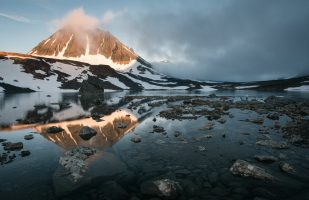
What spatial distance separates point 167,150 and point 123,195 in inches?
270

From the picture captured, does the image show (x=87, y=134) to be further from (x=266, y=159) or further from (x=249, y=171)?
(x=266, y=159)

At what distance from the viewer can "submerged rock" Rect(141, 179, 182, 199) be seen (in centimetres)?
1036

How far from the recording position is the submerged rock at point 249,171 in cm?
1191

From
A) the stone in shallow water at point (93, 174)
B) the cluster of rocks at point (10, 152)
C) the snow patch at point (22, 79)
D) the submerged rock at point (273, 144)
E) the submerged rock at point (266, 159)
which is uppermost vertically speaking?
the snow patch at point (22, 79)

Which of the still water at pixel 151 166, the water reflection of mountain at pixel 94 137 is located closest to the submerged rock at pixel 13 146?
the still water at pixel 151 166

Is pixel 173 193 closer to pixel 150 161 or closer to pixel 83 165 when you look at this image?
pixel 150 161

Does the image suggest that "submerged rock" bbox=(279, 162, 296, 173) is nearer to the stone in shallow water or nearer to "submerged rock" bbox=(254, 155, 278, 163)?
"submerged rock" bbox=(254, 155, 278, 163)

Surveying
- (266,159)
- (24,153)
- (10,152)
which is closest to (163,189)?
(266,159)

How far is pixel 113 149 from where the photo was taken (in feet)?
57.1

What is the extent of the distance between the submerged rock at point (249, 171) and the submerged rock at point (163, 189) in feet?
11.3

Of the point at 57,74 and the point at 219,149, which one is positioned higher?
the point at 57,74

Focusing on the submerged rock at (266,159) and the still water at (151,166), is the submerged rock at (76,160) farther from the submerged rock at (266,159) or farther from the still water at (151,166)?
the submerged rock at (266,159)

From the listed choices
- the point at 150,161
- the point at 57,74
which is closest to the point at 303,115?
the point at 150,161

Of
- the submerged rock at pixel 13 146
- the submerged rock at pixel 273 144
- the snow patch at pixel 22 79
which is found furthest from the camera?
the snow patch at pixel 22 79
